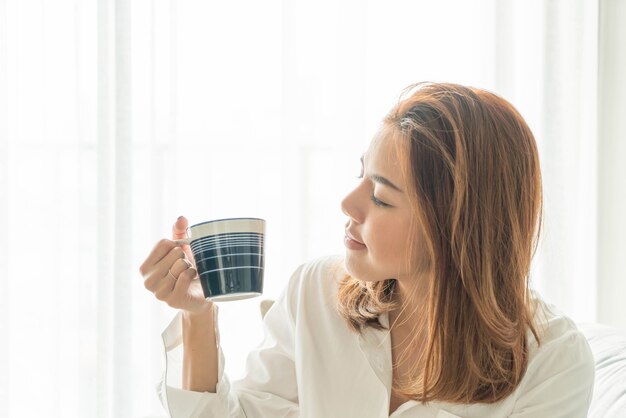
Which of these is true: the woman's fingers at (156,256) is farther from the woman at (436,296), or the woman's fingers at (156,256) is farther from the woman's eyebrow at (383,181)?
the woman's eyebrow at (383,181)

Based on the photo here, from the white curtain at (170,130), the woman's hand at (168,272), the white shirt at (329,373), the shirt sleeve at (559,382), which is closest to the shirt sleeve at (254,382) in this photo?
the white shirt at (329,373)

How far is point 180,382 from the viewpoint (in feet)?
4.43

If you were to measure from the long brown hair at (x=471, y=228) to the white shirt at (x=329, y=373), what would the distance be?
0.04 m

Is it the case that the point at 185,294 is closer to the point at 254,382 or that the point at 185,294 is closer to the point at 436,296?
the point at 254,382

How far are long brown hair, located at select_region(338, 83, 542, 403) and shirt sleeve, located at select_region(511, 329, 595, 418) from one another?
0.10ft

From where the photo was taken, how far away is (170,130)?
7.77 feet

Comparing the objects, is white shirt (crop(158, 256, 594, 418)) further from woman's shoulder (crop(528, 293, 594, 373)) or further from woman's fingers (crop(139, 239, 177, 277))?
woman's fingers (crop(139, 239, 177, 277))

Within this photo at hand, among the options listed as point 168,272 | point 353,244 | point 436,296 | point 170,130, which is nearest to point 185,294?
point 168,272

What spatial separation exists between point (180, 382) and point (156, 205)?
1100 mm

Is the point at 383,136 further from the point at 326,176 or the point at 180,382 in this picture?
the point at 326,176

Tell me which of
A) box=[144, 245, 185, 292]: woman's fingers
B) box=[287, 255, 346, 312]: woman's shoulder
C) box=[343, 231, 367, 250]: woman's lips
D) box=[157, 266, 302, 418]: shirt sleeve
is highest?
box=[343, 231, 367, 250]: woman's lips

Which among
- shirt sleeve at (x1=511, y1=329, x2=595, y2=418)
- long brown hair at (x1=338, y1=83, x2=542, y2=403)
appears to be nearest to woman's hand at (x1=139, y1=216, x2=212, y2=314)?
long brown hair at (x1=338, y1=83, x2=542, y2=403)

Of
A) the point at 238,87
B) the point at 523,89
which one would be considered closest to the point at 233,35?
the point at 238,87

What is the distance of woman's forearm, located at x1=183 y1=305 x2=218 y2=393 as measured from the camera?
1.30 m
